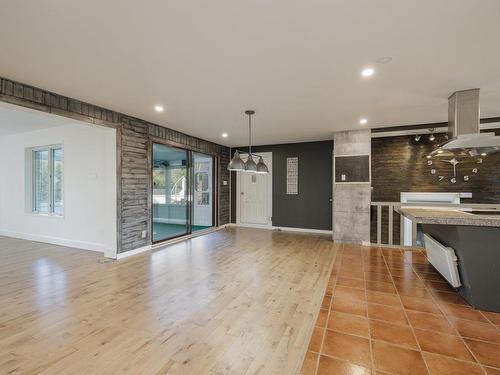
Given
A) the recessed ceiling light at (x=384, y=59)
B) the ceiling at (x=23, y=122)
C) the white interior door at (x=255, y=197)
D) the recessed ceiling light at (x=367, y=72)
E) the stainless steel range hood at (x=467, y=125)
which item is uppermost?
the recessed ceiling light at (x=384, y=59)

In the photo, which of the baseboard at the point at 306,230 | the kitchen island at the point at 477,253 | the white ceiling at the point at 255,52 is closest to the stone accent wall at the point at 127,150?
the white ceiling at the point at 255,52

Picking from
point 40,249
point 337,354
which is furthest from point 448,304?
point 40,249

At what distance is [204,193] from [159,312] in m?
4.93

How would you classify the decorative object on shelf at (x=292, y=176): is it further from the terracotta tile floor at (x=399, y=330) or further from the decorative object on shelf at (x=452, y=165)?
the terracotta tile floor at (x=399, y=330)

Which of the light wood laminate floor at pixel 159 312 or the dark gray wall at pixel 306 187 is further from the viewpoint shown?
the dark gray wall at pixel 306 187

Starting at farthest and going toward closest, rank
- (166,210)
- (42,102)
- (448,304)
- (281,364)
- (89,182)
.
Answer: (166,210), (89,182), (42,102), (448,304), (281,364)

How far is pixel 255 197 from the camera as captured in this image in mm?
7570

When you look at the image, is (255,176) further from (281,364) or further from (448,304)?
(281,364)

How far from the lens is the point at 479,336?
2.10m

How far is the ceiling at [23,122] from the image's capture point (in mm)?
4371

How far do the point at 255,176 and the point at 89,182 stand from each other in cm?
431

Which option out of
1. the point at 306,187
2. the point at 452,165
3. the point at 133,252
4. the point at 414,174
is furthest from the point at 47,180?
the point at 452,165

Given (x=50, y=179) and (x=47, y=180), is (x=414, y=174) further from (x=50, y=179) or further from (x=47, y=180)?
(x=47, y=180)

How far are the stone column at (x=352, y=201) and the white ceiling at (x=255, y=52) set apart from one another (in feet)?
4.66
